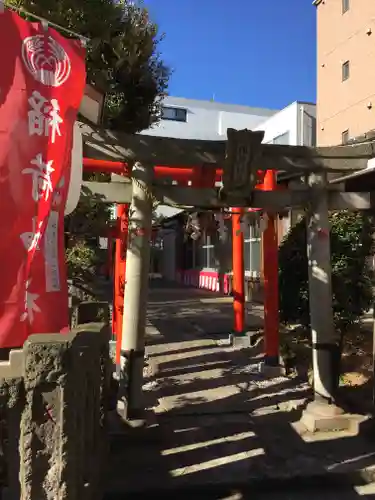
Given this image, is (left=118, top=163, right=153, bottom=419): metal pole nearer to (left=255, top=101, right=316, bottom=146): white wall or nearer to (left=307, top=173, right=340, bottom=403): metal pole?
(left=307, top=173, right=340, bottom=403): metal pole

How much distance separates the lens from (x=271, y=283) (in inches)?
304

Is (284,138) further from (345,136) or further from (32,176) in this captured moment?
(32,176)

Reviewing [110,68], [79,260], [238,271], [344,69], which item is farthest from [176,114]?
[79,260]

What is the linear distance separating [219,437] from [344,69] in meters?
16.4

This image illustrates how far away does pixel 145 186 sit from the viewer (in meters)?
5.39

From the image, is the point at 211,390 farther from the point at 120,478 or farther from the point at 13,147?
the point at 13,147

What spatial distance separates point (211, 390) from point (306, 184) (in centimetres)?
339

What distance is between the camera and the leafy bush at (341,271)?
638 centimetres

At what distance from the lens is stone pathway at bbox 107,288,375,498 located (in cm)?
447

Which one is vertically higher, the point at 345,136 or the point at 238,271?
the point at 345,136

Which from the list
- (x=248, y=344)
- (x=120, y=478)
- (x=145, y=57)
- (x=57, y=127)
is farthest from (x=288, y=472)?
(x=145, y=57)

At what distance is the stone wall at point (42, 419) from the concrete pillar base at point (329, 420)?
339cm

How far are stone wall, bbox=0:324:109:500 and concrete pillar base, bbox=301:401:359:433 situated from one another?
11.1 feet

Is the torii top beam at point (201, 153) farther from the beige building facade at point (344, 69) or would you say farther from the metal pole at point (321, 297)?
the beige building facade at point (344, 69)
